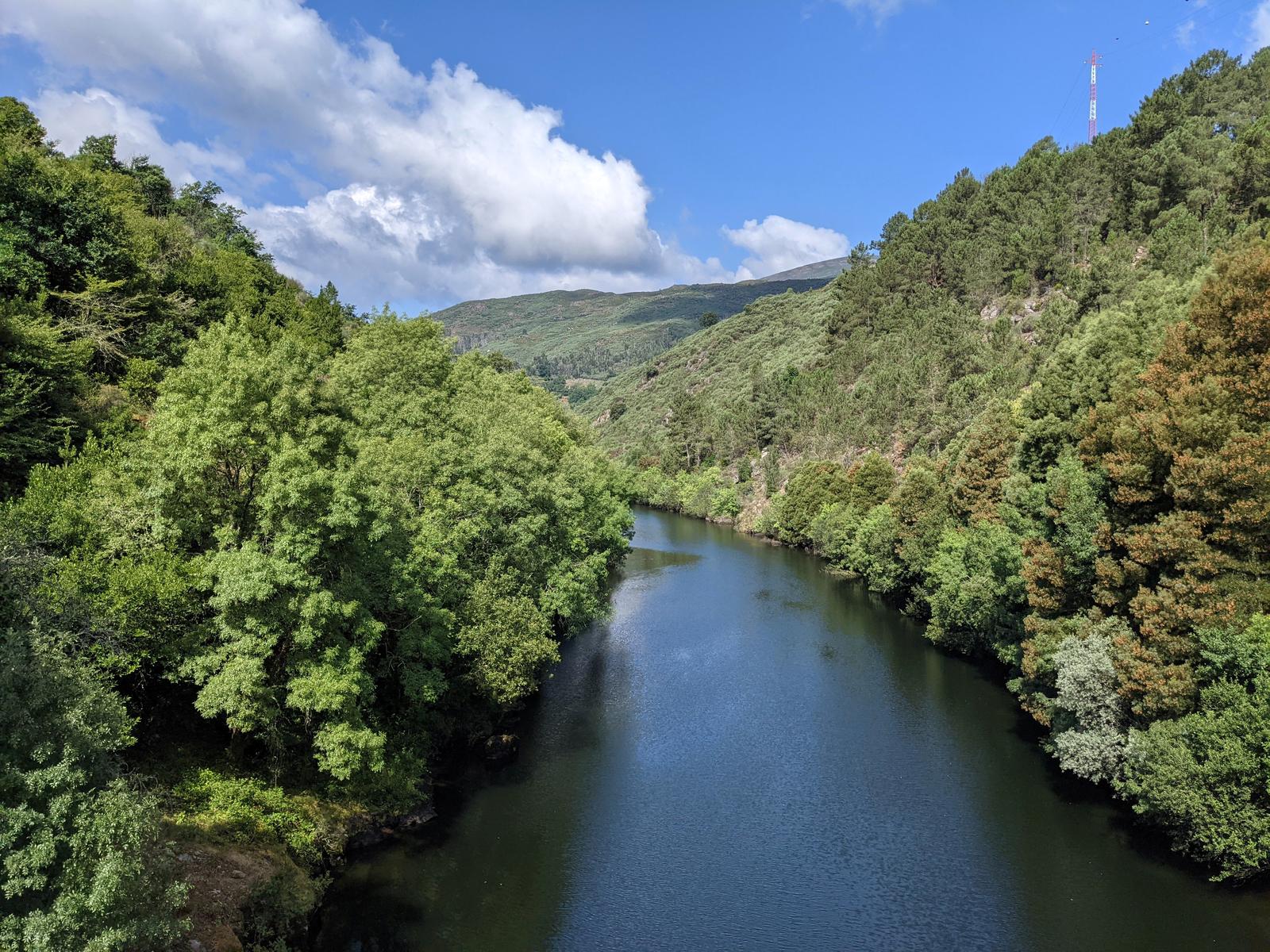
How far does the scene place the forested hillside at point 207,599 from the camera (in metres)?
15.4

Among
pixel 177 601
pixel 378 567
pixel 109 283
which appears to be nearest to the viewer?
pixel 177 601

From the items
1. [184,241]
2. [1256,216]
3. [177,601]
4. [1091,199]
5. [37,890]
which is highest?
[1091,199]

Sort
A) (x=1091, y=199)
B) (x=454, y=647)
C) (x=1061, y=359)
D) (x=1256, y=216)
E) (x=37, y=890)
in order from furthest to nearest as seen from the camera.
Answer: (x=1091, y=199) → (x=1256, y=216) → (x=1061, y=359) → (x=454, y=647) → (x=37, y=890)

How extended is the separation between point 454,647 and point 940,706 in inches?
1121

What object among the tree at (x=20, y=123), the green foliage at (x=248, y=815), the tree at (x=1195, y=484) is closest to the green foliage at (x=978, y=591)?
the tree at (x=1195, y=484)

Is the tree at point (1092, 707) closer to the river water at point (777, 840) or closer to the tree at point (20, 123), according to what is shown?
the river water at point (777, 840)

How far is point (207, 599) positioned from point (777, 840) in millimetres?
22741

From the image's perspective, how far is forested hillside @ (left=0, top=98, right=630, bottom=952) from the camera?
15.4 m

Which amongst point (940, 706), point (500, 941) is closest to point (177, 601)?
point (500, 941)

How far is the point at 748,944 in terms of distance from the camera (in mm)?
25641

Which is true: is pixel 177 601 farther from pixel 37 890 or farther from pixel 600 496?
pixel 600 496

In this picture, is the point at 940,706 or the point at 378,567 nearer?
the point at 378,567

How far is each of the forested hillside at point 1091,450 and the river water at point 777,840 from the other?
9.33ft

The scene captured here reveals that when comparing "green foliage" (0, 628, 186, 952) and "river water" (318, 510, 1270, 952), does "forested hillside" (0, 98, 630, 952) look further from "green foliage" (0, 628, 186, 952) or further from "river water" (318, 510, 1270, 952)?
"river water" (318, 510, 1270, 952)
